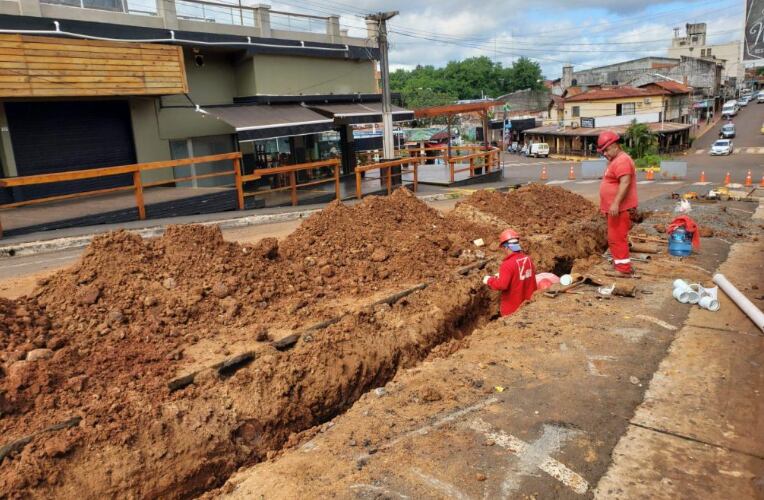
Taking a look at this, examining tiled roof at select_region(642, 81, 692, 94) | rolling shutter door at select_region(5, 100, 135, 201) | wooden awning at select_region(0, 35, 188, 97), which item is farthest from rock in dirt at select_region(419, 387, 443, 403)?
tiled roof at select_region(642, 81, 692, 94)

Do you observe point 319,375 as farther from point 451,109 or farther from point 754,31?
point 451,109

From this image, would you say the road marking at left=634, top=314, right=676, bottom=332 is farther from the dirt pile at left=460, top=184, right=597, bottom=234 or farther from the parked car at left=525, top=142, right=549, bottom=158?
the parked car at left=525, top=142, right=549, bottom=158

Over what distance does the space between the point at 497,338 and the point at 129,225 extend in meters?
9.26

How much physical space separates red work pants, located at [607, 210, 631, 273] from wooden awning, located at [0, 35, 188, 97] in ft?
40.0

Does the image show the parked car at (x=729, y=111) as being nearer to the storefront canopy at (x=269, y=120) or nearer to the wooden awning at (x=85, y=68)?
the storefront canopy at (x=269, y=120)

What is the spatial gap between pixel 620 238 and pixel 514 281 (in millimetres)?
1747

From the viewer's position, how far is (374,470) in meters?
3.49

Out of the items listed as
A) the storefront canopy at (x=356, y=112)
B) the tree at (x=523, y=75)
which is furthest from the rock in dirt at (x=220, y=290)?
the tree at (x=523, y=75)

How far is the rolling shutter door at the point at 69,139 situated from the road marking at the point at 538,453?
14.2 metres

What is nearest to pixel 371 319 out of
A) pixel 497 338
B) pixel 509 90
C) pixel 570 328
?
pixel 497 338

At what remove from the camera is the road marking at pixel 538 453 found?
3.29 metres

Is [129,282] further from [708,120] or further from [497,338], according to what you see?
[708,120]

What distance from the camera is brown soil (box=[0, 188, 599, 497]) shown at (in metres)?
4.09

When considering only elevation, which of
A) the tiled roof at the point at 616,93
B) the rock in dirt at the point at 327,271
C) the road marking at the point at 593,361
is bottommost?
the road marking at the point at 593,361
